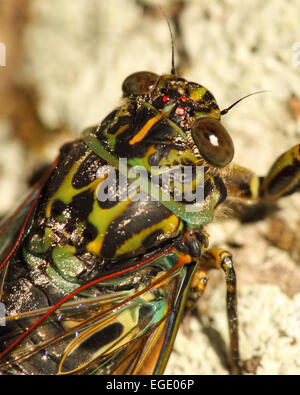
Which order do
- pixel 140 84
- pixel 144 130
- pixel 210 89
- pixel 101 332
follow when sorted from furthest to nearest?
1. pixel 210 89
2. pixel 140 84
3. pixel 144 130
4. pixel 101 332

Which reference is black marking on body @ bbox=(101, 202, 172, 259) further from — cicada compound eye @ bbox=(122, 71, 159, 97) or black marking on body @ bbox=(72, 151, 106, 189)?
cicada compound eye @ bbox=(122, 71, 159, 97)

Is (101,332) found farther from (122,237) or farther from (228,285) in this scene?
(228,285)

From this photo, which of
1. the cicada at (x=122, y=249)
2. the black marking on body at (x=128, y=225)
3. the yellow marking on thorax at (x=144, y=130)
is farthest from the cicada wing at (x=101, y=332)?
the yellow marking on thorax at (x=144, y=130)

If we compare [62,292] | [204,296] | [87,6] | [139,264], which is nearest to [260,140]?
[204,296]

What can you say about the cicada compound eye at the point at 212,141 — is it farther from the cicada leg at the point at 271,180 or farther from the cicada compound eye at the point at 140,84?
the cicada compound eye at the point at 140,84

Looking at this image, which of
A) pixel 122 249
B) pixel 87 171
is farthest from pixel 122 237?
pixel 87 171

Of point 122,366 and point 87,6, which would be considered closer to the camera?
point 122,366

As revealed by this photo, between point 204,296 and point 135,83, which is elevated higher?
point 135,83

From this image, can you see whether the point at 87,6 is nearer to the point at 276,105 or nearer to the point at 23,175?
the point at 23,175
